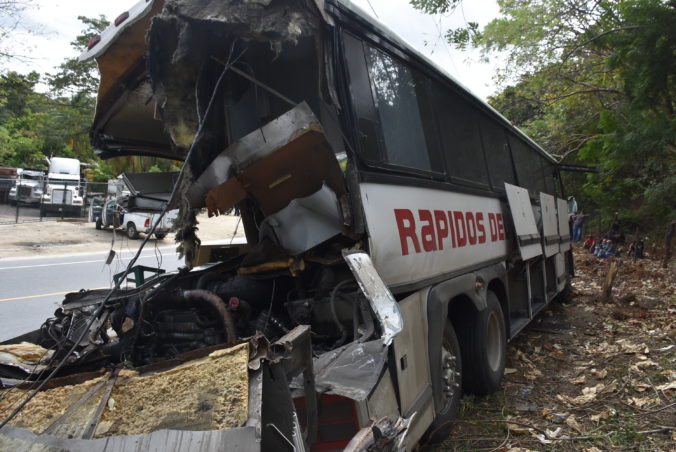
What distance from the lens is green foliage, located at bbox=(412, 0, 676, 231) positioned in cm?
780

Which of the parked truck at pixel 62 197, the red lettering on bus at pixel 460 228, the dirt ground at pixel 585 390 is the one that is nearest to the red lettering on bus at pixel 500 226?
the red lettering on bus at pixel 460 228

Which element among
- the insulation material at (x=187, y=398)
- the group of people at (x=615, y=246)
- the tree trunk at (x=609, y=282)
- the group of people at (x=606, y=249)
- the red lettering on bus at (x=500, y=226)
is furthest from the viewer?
the group of people at (x=606, y=249)

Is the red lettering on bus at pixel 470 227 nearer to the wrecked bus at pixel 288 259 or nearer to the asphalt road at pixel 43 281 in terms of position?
the wrecked bus at pixel 288 259

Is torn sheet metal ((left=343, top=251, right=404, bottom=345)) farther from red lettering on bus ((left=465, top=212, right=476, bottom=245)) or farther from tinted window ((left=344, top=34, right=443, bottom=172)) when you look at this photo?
red lettering on bus ((left=465, top=212, right=476, bottom=245))

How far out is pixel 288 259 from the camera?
3.29 m

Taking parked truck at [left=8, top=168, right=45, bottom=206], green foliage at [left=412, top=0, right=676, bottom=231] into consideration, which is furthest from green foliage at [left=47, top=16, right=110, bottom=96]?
green foliage at [left=412, top=0, right=676, bottom=231]

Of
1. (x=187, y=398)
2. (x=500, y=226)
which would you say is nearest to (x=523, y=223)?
(x=500, y=226)

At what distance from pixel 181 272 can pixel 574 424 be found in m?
3.47

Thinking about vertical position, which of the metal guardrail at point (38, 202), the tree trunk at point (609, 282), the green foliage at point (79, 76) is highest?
the green foliage at point (79, 76)

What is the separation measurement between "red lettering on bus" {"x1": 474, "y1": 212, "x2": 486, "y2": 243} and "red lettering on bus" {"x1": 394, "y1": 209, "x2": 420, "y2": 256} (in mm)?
1490

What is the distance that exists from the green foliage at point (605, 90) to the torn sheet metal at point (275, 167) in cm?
550

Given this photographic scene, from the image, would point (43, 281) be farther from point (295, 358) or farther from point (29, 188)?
point (29, 188)

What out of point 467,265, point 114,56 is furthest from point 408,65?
point 114,56

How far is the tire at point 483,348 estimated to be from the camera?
13.4ft
